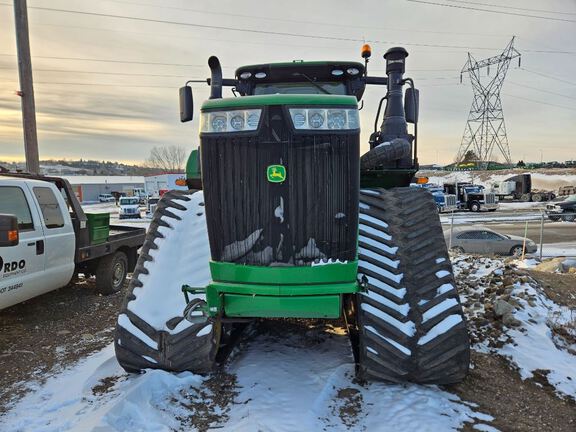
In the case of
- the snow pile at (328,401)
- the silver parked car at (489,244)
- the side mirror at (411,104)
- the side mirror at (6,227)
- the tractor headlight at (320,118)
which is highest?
the side mirror at (411,104)

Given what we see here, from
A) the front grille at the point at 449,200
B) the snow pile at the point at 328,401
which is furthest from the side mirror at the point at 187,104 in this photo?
the front grille at the point at 449,200

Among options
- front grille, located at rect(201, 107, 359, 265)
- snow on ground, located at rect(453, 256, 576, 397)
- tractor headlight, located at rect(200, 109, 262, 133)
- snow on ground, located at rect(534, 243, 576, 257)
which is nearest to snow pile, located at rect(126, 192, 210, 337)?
front grille, located at rect(201, 107, 359, 265)

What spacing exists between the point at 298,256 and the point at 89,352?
2980 millimetres

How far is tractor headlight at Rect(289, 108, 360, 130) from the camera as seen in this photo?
107 inches

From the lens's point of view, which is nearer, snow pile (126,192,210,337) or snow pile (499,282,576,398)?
snow pile (126,192,210,337)

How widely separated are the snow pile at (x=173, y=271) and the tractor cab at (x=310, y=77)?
5.53 feet

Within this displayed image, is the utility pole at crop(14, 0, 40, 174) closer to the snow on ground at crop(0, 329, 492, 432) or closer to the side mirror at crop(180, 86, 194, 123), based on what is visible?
the side mirror at crop(180, 86, 194, 123)

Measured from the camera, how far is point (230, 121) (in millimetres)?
2779

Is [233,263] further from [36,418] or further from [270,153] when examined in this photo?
[36,418]

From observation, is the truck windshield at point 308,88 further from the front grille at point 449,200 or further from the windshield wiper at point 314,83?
the front grille at point 449,200

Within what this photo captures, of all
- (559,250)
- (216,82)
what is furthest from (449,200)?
(216,82)

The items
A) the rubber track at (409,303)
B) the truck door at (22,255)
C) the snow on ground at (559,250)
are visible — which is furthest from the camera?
the snow on ground at (559,250)

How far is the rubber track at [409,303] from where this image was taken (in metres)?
3.09

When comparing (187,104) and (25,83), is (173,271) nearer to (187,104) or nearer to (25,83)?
(187,104)
